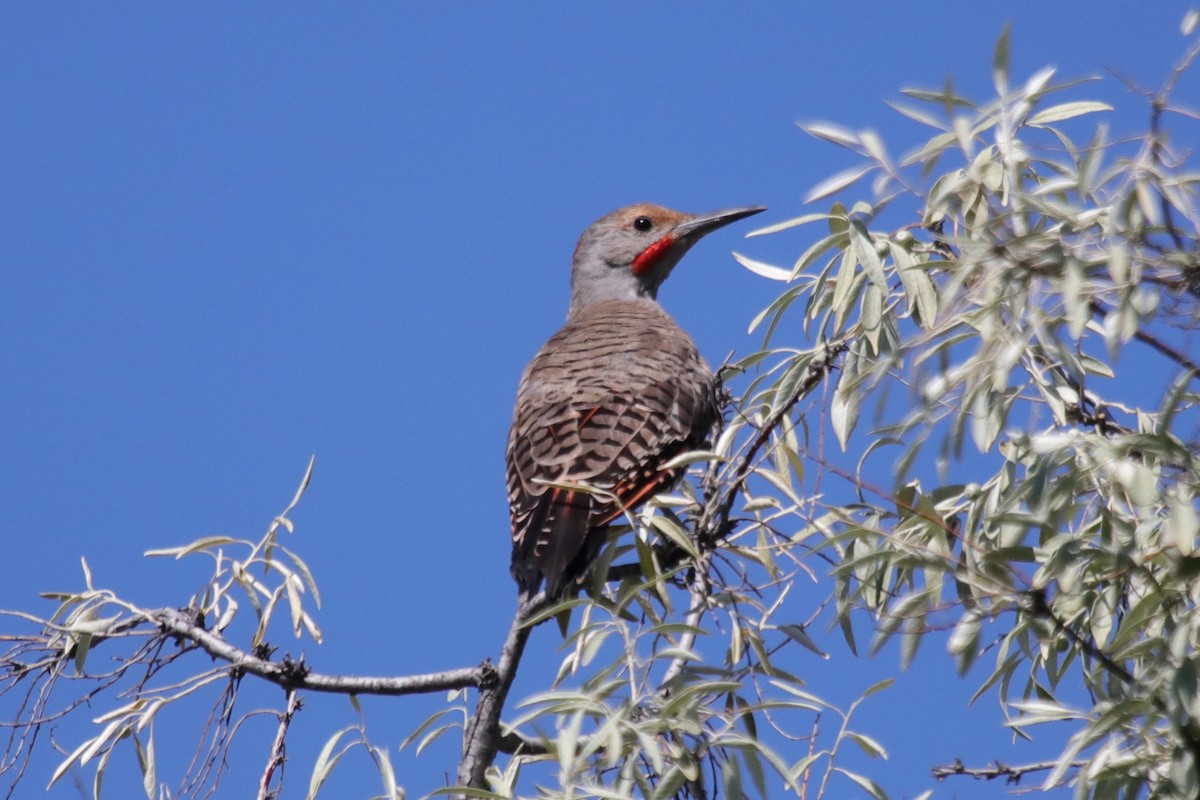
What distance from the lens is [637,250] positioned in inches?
276

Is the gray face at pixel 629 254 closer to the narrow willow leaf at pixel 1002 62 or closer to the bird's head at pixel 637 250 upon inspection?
the bird's head at pixel 637 250

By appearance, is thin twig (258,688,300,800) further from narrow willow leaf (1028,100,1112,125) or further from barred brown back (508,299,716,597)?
narrow willow leaf (1028,100,1112,125)

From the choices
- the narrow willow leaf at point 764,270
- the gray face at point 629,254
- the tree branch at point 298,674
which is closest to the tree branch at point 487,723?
the tree branch at point 298,674

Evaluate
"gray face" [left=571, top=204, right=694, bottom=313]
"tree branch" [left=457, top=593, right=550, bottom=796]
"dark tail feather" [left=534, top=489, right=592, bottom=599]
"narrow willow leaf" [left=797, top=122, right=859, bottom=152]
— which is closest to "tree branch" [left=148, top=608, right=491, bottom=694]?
"tree branch" [left=457, top=593, right=550, bottom=796]

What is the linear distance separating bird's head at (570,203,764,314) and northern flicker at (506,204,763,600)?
441 mm

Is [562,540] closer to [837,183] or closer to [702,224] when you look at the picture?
[837,183]

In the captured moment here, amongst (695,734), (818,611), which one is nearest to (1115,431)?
(818,611)

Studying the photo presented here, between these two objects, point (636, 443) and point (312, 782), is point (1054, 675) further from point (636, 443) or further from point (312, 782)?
point (312, 782)

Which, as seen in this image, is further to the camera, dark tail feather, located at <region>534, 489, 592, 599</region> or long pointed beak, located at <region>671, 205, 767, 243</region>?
long pointed beak, located at <region>671, 205, 767, 243</region>

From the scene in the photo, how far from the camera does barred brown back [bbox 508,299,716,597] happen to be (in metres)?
4.18

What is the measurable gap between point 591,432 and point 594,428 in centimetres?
3

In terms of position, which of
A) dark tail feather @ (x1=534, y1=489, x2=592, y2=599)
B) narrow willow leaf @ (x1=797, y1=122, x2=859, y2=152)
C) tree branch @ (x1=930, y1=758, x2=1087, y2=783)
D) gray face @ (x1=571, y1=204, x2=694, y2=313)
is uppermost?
gray face @ (x1=571, y1=204, x2=694, y2=313)

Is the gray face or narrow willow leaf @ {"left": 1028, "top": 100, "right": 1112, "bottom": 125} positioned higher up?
the gray face

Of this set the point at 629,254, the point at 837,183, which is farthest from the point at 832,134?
the point at 629,254
